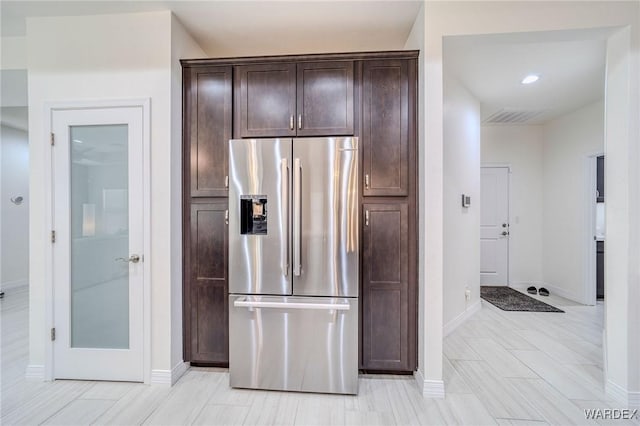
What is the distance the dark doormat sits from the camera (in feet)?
12.7

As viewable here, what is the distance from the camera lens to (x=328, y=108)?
2234 mm

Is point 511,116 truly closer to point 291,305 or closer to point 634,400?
point 634,400

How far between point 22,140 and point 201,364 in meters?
5.58

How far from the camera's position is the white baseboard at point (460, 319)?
310 cm


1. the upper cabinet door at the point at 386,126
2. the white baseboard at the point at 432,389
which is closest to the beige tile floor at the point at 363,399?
the white baseboard at the point at 432,389

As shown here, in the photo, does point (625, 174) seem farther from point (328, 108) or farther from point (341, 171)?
point (328, 108)

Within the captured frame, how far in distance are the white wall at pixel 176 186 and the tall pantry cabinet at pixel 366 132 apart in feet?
0.53

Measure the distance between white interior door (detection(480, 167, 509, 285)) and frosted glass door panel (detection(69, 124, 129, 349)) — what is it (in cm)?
526

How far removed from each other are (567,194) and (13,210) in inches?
359

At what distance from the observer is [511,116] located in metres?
4.34

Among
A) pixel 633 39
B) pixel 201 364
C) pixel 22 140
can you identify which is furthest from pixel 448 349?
pixel 22 140

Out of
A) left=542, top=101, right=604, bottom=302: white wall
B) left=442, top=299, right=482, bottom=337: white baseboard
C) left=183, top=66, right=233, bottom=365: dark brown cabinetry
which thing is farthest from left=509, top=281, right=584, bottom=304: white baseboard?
left=183, top=66, right=233, bottom=365: dark brown cabinetry

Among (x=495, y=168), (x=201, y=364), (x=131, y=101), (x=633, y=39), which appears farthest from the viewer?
(x=495, y=168)

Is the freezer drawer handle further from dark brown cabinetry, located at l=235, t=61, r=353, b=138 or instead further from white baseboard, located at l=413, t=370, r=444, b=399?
dark brown cabinetry, located at l=235, t=61, r=353, b=138
